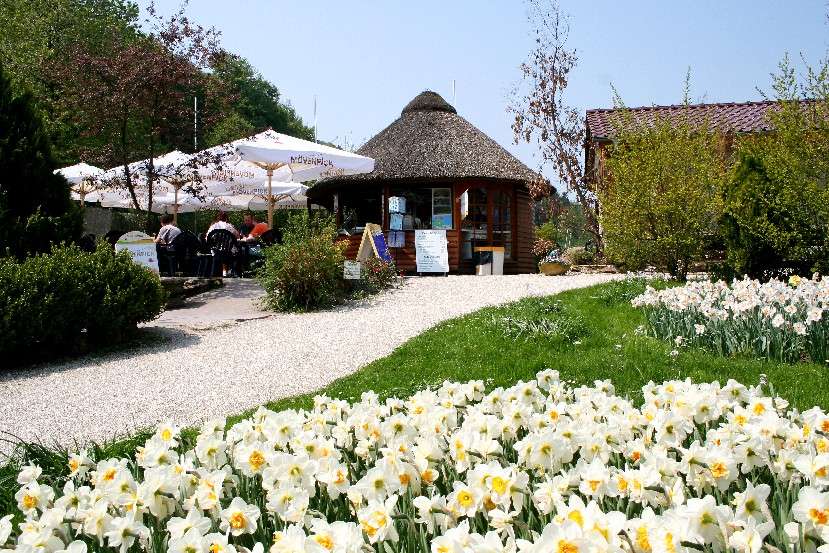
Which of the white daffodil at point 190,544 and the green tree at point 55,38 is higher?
the green tree at point 55,38

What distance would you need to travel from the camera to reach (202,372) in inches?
281

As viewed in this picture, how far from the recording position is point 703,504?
5.15 feet

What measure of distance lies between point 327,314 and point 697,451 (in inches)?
338

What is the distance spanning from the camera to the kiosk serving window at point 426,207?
62.9 ft

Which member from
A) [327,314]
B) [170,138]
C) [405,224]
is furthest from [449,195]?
[327,314]

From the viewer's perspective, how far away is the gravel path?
5723mm

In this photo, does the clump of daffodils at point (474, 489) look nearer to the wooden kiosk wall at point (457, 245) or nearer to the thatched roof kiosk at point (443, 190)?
the wooden kiosk wall at point (457, 245)

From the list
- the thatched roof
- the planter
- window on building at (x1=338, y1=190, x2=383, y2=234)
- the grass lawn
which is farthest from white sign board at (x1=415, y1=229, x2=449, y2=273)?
the grass lawn

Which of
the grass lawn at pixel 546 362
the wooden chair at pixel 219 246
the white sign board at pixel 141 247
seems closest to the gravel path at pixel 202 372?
the grass lawn at pixel 546 362

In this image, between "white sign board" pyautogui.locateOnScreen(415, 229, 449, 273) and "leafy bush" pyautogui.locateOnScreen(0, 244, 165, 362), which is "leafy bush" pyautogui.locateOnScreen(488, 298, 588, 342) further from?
"white sign board" pyautogui.locateOnScreen(415, 229, 449, 273)

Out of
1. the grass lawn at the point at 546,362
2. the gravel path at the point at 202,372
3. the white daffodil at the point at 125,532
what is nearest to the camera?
the white daffodil at the point at 125,532

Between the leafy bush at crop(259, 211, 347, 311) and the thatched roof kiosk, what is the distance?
6892 mm

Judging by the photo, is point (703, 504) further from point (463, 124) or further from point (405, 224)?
point (463, 124)

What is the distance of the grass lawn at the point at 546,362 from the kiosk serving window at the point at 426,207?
10620mm
